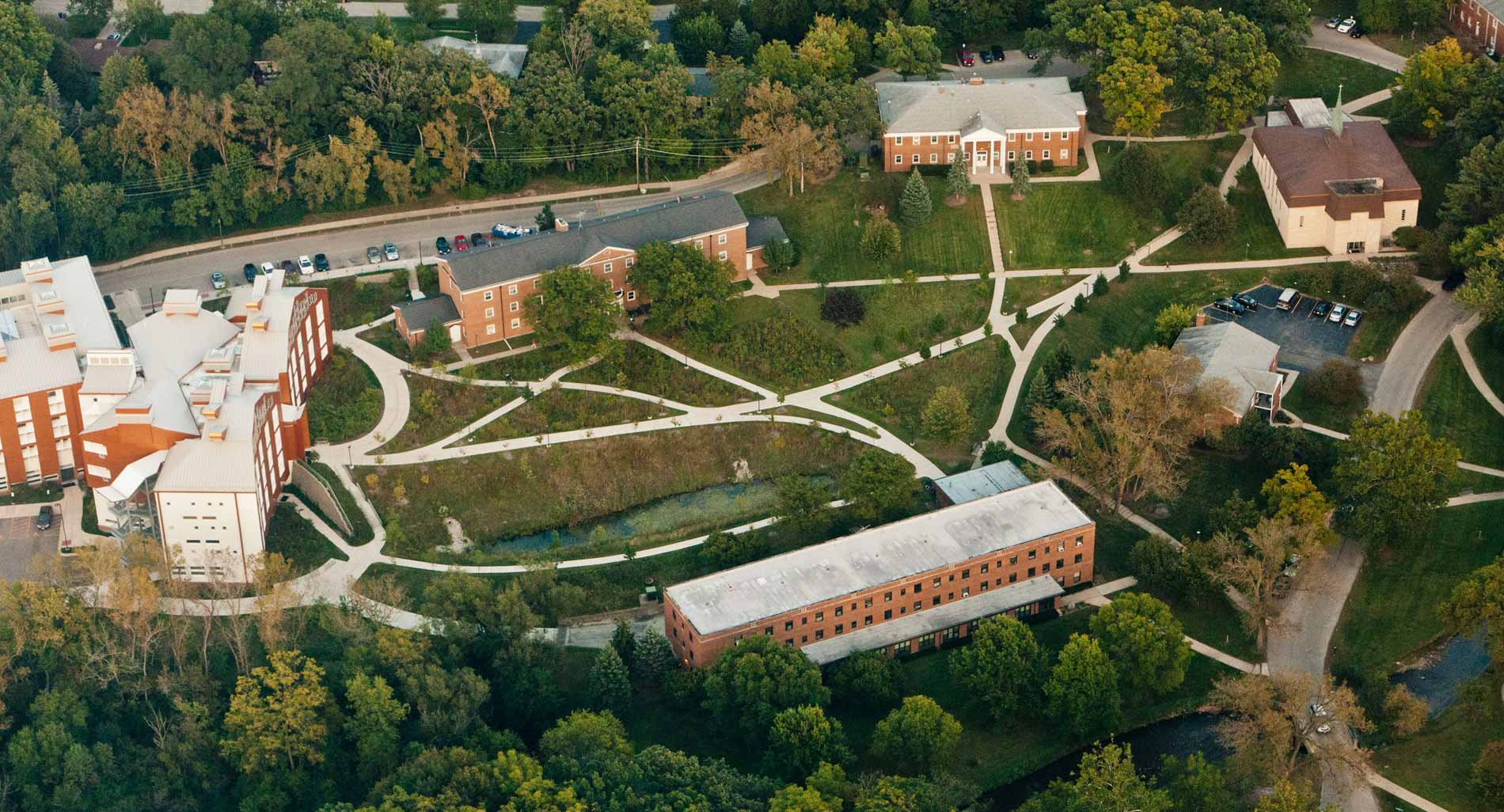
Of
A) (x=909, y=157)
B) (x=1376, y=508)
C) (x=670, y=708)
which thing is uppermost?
(x=909, y=157)

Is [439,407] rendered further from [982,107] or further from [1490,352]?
[1490,352]

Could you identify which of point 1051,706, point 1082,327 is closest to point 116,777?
point 1051,706

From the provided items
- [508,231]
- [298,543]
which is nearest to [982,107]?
[508,231]

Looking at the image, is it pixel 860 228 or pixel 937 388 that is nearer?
pixel 937 388

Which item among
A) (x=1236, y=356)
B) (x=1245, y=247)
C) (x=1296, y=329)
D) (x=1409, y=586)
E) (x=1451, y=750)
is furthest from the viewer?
(x=1245, y=247)

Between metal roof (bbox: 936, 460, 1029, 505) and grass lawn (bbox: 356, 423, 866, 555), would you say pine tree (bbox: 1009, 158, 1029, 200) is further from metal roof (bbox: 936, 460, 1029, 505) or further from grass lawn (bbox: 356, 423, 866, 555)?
metal roof (bbox: 936, 460, 1029, 505)

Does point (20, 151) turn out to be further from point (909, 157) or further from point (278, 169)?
point (909, 157)

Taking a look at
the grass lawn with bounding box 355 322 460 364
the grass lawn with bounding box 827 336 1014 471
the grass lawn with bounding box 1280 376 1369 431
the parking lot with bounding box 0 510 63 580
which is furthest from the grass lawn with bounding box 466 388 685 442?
the grass lawn with bounding box 1280 376 1369 431
